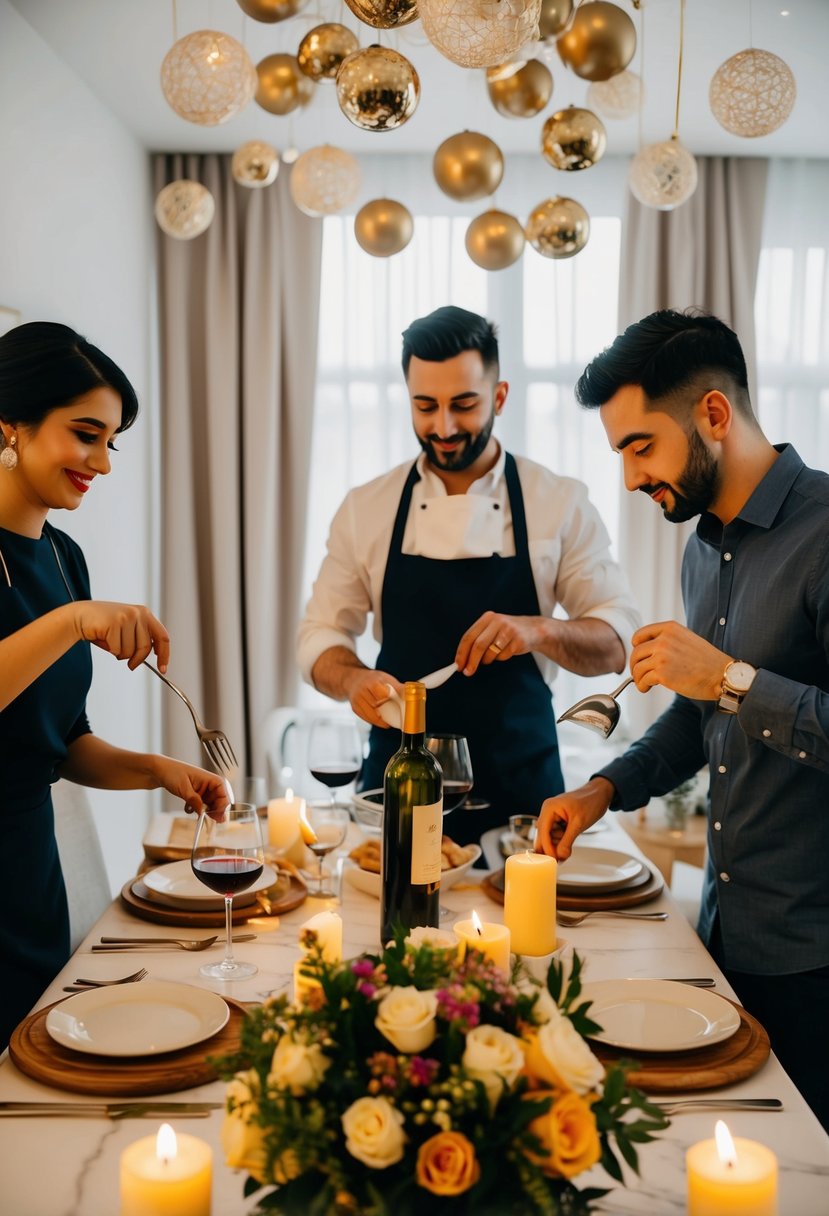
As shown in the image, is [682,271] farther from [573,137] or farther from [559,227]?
[573,137]

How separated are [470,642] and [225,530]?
107 inches

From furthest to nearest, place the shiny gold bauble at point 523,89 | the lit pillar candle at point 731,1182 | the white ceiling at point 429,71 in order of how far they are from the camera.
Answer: the white ceiling at point 429,71, the shiny gold bauble at point 523,89, the lit pillar candle at point 731,1182

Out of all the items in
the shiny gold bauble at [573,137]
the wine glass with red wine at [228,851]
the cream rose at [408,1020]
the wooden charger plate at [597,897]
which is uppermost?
the shiny gold bauble at [573,137]

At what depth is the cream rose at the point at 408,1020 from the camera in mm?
784

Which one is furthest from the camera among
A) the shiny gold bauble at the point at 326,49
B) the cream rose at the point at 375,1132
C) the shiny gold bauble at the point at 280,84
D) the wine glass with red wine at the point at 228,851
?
the shiny gold bauble at the point at 280,84

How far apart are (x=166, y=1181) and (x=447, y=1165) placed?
23 cm

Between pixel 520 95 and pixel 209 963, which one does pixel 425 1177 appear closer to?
pixel 209 963

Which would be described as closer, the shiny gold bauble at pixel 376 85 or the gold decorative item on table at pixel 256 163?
the shiny gold bauble at pixel 376 85

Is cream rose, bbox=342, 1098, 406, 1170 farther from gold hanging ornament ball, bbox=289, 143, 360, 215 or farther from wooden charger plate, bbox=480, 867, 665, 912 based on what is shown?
gold hanging ornament ball, bbox=289, 143, 360, 215

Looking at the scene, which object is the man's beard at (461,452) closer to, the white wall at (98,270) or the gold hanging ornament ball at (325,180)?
the gold hanging ornament ball at (325,180)

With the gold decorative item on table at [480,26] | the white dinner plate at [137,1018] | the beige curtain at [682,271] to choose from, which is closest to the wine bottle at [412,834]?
the white dinner plate at [137,1018]

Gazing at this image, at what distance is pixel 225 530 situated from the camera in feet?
15.0

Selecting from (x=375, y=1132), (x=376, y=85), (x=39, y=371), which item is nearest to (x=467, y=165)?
(x=376, y=85)

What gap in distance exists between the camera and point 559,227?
2420 mm
